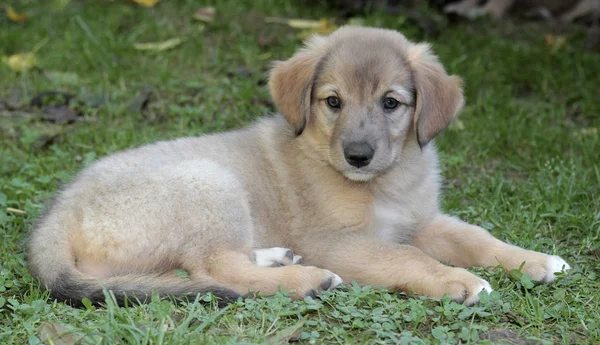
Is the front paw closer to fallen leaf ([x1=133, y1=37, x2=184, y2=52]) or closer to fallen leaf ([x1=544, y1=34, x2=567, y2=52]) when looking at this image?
fallen leaf ([x1=544, y1=34, x2=567, y2=52])

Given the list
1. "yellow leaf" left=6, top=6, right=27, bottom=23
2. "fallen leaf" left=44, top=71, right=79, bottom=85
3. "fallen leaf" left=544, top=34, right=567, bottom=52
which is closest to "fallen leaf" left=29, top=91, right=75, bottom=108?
"fallen leaf" left=44, top=71, right=79, bottom=85

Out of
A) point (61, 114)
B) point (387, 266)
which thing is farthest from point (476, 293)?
point (61, 114)

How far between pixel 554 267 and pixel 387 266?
0.87m

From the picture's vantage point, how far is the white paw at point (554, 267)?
4203mm

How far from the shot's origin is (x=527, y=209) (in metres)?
5.30

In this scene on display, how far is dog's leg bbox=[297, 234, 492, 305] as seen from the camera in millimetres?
3973

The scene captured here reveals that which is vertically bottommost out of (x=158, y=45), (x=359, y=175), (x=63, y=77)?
(x=63, y=77)

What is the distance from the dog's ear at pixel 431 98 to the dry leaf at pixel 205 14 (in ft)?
12.7

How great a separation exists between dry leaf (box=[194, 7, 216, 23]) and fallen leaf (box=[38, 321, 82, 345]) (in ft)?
16.5

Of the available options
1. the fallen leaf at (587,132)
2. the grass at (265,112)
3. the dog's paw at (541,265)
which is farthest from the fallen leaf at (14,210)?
the fallen leaf at (587,132)

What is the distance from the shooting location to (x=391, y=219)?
456 cm

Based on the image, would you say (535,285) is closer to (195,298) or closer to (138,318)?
(195,298)

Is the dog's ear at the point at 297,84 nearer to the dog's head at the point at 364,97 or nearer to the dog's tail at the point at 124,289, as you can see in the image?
the dog's head at the point at 364,97

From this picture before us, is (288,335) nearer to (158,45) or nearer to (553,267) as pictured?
(553,267)
